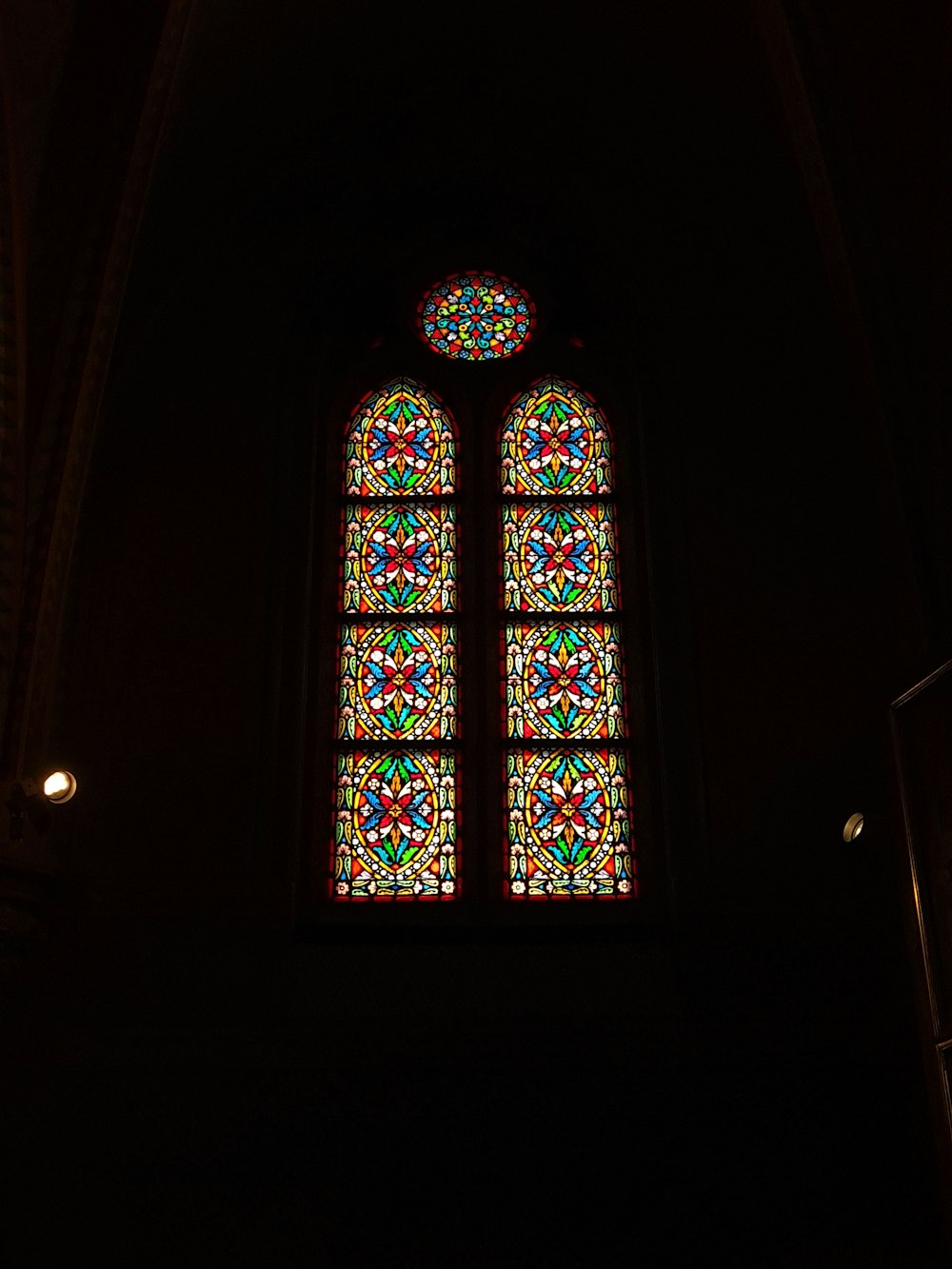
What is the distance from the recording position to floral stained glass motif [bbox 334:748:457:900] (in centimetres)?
680

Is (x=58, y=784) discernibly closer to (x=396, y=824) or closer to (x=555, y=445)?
(x=396, y=824)

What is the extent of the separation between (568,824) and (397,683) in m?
1.16

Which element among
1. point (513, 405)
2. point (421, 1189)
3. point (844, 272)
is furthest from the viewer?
point (513, 405)

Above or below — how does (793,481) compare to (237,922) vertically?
Result: above

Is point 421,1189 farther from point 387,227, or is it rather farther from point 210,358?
point 387,227

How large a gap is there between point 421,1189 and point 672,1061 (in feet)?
3.94

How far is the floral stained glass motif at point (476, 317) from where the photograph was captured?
823 cm

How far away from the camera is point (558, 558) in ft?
25.0

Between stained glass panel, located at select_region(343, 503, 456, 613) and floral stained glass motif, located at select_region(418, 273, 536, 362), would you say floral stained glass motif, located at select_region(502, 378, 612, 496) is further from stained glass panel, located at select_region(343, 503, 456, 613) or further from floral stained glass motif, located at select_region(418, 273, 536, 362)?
stained glass panel, located at select_region(343, 503, 456, 613)

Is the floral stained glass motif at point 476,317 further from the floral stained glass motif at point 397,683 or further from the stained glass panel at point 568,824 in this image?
the stained glass panel at point 568,824

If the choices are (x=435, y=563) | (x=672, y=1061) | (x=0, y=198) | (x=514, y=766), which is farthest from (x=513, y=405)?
(x=672, y=1061)

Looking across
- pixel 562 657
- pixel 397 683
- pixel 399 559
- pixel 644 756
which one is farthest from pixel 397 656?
pixel 644 756

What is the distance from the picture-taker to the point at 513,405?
810 centimetres

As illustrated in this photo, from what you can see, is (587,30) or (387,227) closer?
(587,30)
